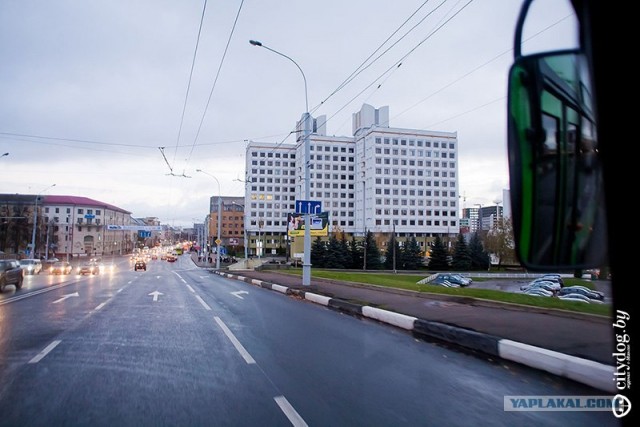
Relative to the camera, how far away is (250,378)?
5.98 metres

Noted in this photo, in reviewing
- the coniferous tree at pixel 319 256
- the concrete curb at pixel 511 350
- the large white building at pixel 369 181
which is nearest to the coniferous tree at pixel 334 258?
the coniferous tree at pixel 319 256

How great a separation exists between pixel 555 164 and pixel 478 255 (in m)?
76.3

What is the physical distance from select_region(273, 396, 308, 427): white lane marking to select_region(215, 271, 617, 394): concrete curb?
12.5 feet

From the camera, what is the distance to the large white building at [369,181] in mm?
98812

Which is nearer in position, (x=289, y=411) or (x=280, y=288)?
(x=289, y=411)

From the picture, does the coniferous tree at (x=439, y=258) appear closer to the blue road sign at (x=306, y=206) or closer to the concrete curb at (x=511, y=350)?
the blue road sign at (x=306, y=206)

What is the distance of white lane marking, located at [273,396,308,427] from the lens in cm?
438

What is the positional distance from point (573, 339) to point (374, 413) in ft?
15.2

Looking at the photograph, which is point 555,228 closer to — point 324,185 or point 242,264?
point 242,264

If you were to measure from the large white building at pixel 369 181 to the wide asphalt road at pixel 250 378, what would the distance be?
85132 millimetres

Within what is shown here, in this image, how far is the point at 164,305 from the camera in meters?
14.6

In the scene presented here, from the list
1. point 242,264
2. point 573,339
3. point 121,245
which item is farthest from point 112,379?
point 121,245

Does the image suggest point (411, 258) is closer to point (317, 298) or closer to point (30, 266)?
point (30, 266)

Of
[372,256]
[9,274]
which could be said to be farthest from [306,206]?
[372,256]
